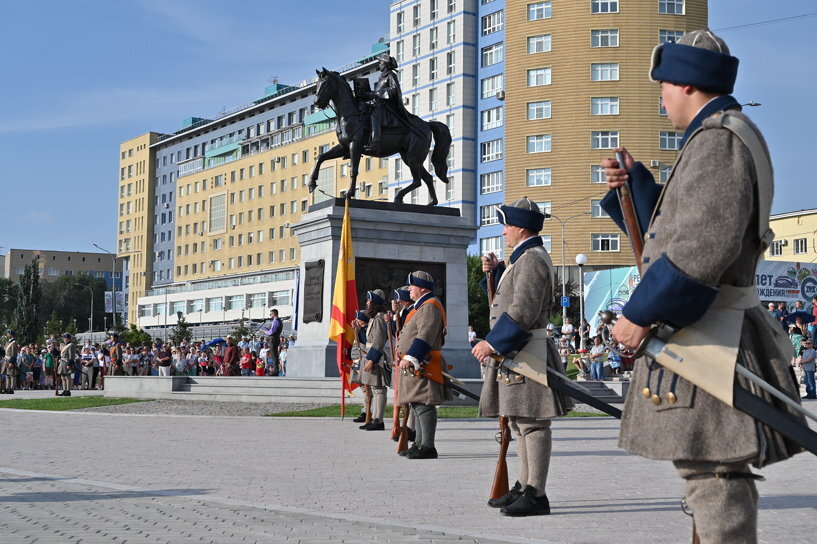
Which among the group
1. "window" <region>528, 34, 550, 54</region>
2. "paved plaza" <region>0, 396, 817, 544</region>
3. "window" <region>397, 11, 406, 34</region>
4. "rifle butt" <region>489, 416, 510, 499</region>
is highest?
"window" <region>397, 11, 406, 34</region>

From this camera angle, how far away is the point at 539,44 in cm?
7706

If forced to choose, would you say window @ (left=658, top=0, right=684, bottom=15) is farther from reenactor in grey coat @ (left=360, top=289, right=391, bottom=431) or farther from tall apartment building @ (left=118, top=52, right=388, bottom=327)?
reenactor in grey coat @ (left=360, top=289, right=391, bottom=431)

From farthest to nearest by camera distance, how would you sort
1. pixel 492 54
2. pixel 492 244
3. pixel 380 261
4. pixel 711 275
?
pixel 492 54
pixel 492 244
pixel 380 261
pixel 711 275

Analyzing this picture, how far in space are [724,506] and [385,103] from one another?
2049 cm

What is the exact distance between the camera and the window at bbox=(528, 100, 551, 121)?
7644 cm

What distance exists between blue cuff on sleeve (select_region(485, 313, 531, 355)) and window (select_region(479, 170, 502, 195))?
73147 mm

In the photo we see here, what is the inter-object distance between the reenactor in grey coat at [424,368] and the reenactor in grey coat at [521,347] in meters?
3.11

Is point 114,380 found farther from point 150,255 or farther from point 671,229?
point 150,255

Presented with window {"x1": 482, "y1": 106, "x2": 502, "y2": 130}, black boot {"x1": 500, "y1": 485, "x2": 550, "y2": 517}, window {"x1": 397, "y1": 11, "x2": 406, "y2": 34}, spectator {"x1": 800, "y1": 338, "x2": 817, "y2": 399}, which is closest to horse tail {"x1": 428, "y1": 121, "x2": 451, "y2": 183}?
spectator {"x1": 800, "y1": 338, "x2": 817, "y2": 399}

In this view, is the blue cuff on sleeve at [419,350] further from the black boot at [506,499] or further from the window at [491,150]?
the window at [491,150]

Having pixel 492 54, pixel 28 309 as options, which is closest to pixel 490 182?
pixel 492 54

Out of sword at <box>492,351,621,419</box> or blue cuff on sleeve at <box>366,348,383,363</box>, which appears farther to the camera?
blue cuff on sleeve at <box>366,348,383,363</box>

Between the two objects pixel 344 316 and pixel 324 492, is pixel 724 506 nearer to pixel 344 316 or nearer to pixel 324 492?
pixel 324 492

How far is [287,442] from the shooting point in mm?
13859
